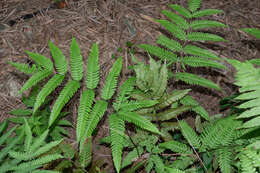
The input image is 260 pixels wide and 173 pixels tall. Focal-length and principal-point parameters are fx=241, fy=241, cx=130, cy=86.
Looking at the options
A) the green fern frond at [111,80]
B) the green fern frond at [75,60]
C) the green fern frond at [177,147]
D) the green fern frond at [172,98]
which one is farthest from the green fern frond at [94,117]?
the green fern frond at [177,147]

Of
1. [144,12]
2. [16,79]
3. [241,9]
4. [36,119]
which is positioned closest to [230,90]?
[241,9]

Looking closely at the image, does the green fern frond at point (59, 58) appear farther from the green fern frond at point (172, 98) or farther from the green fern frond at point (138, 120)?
the green fern frond at point (172, 98)

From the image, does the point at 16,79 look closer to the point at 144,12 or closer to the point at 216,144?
the point at 144,12

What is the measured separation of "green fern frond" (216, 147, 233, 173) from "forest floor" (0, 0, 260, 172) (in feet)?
3.72

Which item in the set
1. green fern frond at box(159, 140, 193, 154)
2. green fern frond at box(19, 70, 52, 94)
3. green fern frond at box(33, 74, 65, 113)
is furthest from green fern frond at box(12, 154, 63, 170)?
green fern frond at box(159, 140, 193, 154)

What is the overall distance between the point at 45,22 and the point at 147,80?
6.58 feet

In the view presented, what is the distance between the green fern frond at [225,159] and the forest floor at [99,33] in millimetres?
1134

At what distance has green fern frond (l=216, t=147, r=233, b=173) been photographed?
8.26 ft

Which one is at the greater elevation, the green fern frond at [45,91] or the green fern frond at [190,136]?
the green fern frond at [45,91]

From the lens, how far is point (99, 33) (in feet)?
12.2

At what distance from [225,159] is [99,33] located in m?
2.48

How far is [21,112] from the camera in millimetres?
3111

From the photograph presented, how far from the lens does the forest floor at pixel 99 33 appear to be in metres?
3.43

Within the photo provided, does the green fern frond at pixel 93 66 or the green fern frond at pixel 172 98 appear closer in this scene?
the green fern frond at pixel 93 66
